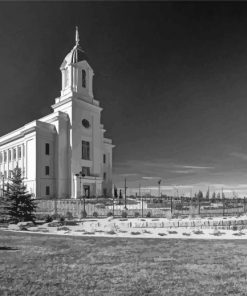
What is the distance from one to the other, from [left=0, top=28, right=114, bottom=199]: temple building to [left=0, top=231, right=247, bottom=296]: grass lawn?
3604cm

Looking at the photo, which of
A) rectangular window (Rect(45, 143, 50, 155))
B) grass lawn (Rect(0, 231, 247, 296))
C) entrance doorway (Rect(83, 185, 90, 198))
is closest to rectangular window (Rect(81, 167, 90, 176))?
entrance doorway (Rect(83, 185, 90, 198))

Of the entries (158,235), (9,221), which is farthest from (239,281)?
(9,221)

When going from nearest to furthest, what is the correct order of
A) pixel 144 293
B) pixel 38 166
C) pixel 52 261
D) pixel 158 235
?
pixel 144 293 → pixel 52 261 → pixel 158 235 → pixel 38 166

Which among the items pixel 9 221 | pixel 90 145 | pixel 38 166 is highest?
pixel 90 145

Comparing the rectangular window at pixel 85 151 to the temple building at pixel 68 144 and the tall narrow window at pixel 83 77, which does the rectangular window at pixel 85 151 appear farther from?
the tall narrow window at pixel 83 77

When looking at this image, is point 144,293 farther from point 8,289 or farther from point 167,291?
point 8,289

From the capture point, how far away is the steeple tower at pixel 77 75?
168ft

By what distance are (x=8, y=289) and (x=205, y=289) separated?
136 inches

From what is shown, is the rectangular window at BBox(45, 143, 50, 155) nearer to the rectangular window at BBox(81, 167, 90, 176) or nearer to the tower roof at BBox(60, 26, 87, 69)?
the rectangular window at BBox(81, 167, 90, 176)

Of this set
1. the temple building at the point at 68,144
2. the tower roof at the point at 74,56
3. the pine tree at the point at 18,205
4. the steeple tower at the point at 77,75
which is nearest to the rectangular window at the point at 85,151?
the temple building at the point at 68,144

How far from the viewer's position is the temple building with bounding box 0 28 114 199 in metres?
46.3

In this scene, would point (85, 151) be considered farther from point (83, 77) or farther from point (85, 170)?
point (83, 77)

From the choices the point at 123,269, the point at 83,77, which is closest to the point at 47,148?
the point at 83,77

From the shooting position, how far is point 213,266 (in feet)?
22.0
